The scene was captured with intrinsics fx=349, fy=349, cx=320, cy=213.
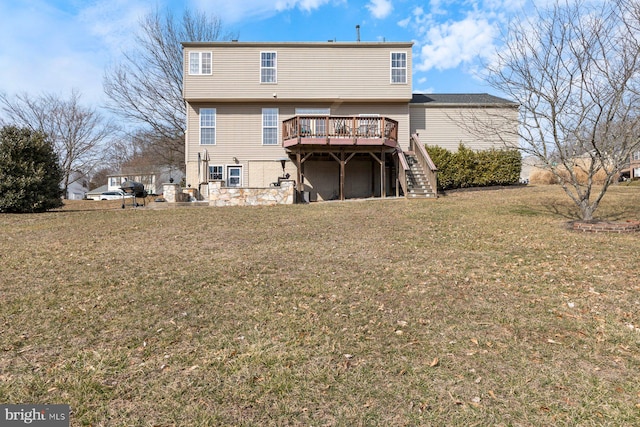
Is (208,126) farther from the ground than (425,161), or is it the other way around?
(208,126)

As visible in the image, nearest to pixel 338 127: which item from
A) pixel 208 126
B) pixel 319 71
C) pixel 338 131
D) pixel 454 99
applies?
pixel 338 131

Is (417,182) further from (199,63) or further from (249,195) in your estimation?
(199,63)

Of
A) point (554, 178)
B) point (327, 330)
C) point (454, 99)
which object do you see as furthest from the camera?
point (554, 178)

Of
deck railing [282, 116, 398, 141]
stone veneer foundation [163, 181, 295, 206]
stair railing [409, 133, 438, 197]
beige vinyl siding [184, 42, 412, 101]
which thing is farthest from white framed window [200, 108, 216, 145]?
stair railing [409, 133, 438, 197]

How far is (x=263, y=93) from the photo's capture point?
15680 mm

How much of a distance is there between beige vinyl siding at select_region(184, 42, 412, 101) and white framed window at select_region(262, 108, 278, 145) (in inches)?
25.3

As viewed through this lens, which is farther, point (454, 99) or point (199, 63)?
point (454, 99)

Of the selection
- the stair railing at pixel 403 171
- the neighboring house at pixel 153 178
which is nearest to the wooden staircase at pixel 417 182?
the stair railing at pixel 403 171

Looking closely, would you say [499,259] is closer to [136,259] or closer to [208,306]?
[208,306]

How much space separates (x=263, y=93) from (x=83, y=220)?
9.04 meters

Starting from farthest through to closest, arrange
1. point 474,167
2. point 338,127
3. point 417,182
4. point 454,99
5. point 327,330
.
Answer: point 454,99 < point 474,167 < point 417,182 < point 338,127 < point 327,330

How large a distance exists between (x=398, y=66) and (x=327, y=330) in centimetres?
1517

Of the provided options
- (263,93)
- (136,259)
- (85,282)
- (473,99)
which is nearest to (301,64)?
(263,93)

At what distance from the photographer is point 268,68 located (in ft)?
51.7
